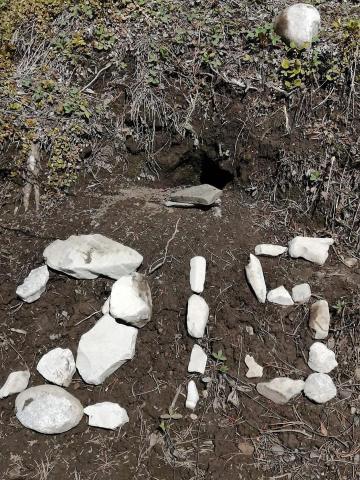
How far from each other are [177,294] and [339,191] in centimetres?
130

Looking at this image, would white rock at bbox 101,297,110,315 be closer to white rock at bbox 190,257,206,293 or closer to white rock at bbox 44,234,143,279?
white rock at bbox 44,234,143,279

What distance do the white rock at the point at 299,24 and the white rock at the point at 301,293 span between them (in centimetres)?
175

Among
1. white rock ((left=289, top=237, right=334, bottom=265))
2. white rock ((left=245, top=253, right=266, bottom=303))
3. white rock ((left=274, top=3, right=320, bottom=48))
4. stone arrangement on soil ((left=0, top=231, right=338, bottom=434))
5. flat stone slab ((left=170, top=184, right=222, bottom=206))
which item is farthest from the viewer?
white rock ((left=274, top=3, right=320, bottom=48))

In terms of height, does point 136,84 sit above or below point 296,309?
above

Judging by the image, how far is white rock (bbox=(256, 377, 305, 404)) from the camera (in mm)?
2699

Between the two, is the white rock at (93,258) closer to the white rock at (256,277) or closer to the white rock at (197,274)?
the white rock at (197,274)

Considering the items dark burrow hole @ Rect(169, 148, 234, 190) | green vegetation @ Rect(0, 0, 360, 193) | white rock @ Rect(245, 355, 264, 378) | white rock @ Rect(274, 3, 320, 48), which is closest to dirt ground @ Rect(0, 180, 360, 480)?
white rock @ Rect(245, 355, 264, 378)

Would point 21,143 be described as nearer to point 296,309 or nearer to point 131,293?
point 131,293

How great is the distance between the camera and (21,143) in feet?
11.7

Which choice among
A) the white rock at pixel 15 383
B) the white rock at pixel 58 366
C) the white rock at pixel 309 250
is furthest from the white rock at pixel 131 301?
the white rock at pixel 309 250

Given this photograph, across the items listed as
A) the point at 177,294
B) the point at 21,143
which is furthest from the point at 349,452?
the point at 21,143

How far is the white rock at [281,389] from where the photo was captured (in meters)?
2.70

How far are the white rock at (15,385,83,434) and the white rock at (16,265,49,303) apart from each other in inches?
22.9

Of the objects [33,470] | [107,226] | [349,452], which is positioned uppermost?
[107,226]
